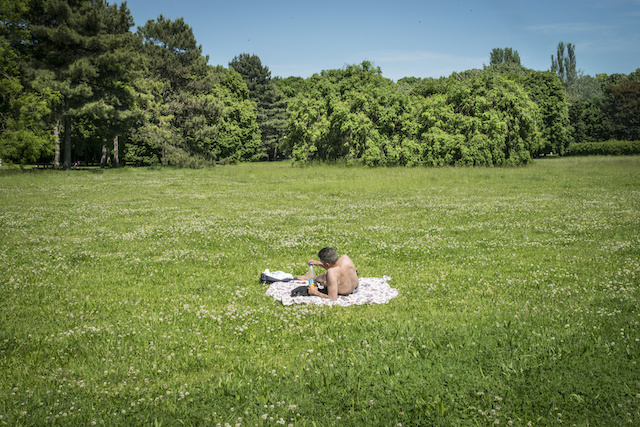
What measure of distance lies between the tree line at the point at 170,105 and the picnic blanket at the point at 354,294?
1693 inches

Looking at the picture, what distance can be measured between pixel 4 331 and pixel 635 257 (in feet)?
45.4

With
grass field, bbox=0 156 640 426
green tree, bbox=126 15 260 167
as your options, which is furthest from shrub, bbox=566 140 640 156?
grass field, bbox=0 156 640 426

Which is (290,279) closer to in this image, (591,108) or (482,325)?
(482,325)

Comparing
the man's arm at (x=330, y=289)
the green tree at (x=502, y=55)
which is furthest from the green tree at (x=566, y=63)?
the man's arm at (x=330, y=289)

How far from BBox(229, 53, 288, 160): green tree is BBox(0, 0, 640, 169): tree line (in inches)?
843

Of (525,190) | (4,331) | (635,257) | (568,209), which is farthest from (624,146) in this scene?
(4,331)

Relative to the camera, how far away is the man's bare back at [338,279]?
870 centimetres

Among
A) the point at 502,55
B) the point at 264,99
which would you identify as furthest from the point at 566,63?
the point at 264,99

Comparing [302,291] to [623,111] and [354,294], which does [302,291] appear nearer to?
[354,294]

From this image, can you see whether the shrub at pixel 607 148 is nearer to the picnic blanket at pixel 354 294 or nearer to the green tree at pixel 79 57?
the green tree at pixel 79 57

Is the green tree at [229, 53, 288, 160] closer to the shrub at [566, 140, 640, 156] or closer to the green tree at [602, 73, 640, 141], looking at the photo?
the shrub at [566, 140, 640, 156]

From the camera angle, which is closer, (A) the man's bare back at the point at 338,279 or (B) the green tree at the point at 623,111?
(A) the man's bare back at the point at 338,279

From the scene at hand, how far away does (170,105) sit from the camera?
62.5 m

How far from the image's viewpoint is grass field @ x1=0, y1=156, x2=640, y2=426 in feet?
16.9
